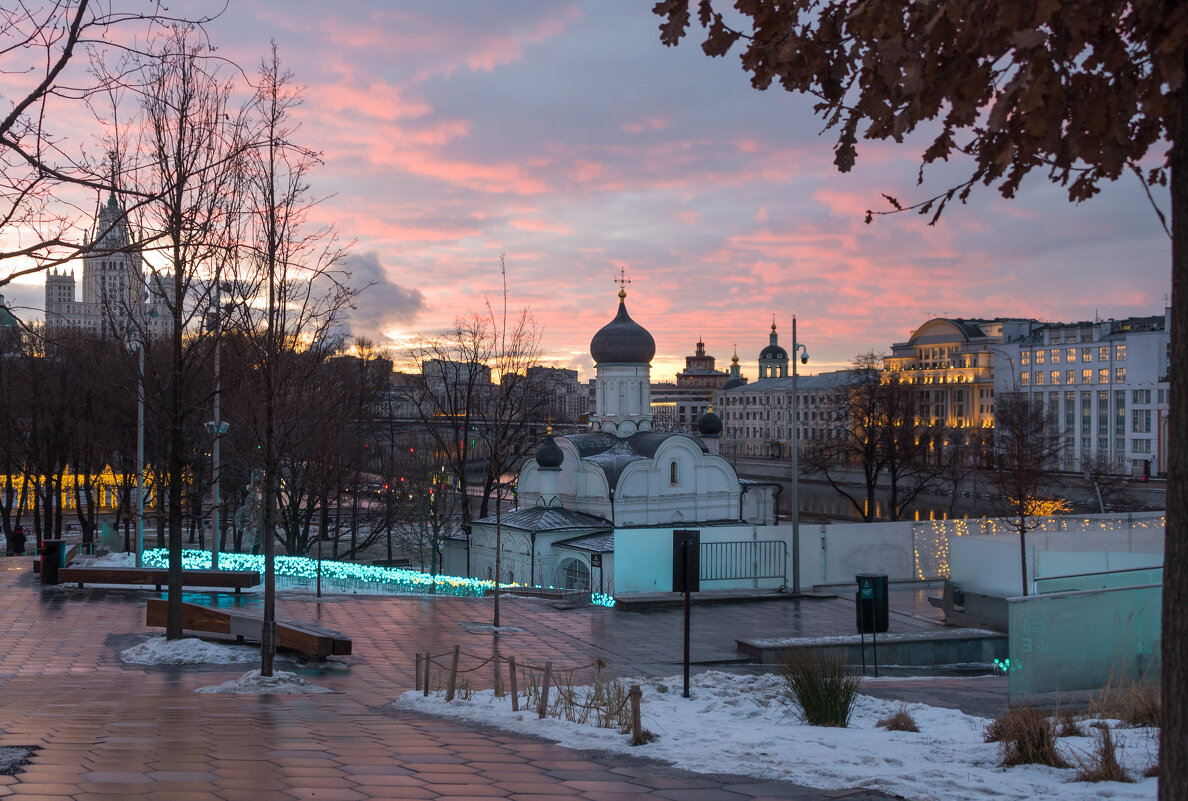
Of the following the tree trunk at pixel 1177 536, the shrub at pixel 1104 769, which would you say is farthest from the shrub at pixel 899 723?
the tree trunk at pixel 1177 536

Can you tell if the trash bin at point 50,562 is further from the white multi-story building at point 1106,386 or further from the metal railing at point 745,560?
the white multi-story building at point 1106,386

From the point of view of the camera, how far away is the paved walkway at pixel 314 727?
6215 millimetres

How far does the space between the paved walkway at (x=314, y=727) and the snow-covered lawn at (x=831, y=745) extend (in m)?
0.32

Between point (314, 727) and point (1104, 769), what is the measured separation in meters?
6.27

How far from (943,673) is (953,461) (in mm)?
41343

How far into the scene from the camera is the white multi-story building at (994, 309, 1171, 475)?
77.8m

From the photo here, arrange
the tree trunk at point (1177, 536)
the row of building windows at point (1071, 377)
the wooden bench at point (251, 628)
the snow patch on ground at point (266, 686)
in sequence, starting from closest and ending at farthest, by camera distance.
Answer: the tree trunk at point (1177, 536), the snow patch on ground at point (266, 686), the wooden bench at point (251, 628), the row of building windows at point (1071, 377)

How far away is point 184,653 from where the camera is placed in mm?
13805

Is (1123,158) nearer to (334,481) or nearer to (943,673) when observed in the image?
(943,673)

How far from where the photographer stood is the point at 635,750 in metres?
7.61

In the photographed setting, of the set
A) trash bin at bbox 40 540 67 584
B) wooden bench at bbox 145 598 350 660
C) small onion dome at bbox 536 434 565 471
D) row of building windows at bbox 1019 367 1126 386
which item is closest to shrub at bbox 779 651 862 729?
wooden bench at bbox 145 598 350 660

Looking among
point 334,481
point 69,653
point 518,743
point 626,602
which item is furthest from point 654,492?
point 518,743

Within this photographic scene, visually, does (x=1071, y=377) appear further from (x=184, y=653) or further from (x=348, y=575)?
(x=184, y=653)

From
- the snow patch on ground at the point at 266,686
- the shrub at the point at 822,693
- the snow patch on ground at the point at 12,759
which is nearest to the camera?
the snow patch on ground at the point at 12,759
